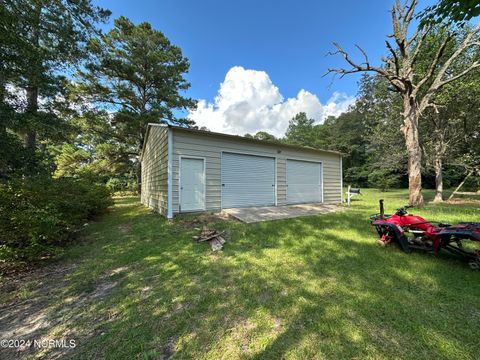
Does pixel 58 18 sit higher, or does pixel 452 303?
pixel 58 18

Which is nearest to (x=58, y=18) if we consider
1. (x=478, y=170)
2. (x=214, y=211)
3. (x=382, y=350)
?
(x=214, y=211)

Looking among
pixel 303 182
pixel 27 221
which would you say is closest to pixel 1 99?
pixel 27 221

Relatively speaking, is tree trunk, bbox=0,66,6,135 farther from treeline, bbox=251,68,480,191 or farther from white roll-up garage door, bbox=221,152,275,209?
treeline, bbox=251,68,480,191

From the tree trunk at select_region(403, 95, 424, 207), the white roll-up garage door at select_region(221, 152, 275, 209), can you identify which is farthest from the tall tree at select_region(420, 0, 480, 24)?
the tree trunk at select_region(403, 95, 424, 207)

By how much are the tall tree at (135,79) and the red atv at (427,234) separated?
15.2 metres

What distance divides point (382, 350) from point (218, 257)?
2654mm

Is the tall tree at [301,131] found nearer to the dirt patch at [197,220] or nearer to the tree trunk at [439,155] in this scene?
the tree trunk at [439,155]

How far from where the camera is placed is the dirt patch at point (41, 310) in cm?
193

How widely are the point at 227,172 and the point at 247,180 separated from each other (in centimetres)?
93

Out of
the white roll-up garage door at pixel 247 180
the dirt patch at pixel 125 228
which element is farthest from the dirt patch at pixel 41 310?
the white roll-up garage door at pixel 247 180

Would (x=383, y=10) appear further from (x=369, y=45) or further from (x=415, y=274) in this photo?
(x=415, y=274)

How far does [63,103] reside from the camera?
787cm

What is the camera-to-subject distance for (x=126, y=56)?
14.7 metres

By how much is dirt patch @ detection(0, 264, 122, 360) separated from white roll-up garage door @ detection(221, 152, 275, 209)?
201 inches
